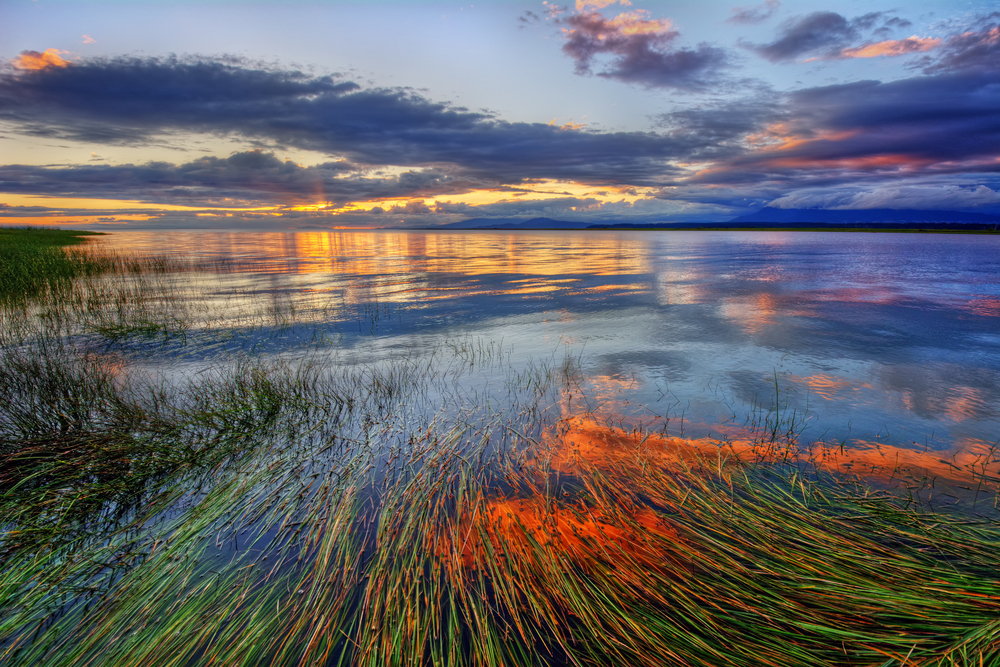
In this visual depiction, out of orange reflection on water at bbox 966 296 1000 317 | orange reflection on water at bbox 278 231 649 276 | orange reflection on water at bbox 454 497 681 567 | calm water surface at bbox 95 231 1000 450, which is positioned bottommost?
orange reflection on water at bbox 278 231 649 276

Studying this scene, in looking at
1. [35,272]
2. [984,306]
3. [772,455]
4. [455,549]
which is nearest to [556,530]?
[455,549]

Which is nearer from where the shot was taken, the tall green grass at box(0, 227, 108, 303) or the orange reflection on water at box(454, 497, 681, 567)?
the orange reflection on water at box(454, 497, 681, 567)

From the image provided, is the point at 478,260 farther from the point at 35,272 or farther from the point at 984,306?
the point at 984,306

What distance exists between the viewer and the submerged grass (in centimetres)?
365

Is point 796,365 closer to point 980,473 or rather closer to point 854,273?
point 980,473

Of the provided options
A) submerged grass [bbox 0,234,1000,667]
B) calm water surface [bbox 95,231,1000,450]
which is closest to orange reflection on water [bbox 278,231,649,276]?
calm water surface [bbox 95,231,1000,450]

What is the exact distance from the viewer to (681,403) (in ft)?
31.0

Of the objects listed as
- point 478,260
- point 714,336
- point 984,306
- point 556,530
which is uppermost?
point 556,530

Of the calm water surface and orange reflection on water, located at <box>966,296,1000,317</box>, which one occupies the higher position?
orange reflection on water, located at <box>966,296,1000,317</box>

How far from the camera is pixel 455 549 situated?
4.73 m

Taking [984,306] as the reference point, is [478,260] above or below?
below

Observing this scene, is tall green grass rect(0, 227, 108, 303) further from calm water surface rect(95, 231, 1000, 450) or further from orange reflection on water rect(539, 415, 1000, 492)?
orange reflection on water rect(539, 415, 1000, 492)

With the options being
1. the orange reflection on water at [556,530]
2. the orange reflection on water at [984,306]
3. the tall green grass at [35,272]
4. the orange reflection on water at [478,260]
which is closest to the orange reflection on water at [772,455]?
the orange reflection on water at [556,530]

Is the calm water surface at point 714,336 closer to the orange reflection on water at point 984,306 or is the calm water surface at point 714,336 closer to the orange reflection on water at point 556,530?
the orange reflection on water at point 984,306
